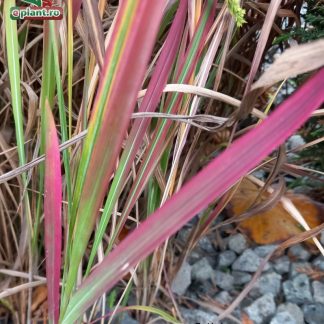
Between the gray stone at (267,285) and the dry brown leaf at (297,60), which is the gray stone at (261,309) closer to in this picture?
the gray stone at (267,285)

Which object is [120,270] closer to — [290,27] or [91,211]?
[91,211]

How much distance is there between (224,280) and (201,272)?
0.15 feet

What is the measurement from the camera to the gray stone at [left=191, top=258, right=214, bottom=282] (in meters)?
0.99

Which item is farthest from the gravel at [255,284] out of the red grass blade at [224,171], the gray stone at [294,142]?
the red grass blade at [224,171]

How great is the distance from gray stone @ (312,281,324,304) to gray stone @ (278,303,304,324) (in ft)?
0.15

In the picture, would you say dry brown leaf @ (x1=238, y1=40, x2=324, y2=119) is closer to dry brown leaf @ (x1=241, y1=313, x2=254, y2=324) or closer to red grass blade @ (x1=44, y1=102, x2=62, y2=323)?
red grass blade @ (x1=44, y1=102, x2=62, y2=323)

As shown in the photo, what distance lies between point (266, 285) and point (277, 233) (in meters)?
0.14

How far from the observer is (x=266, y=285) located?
97 centimetres

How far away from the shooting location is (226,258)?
1.04 m

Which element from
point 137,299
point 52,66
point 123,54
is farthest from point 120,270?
point 137,299

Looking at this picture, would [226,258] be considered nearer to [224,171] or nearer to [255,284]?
[255,284]

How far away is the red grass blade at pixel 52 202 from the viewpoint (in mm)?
532

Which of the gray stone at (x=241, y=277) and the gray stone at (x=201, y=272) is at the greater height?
the gray stone at (x=201, y=272)

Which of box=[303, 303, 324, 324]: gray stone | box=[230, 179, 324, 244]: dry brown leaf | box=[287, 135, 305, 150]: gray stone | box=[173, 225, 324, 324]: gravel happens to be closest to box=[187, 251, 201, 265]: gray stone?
box=[173, 225, 324, 324]: gravel
